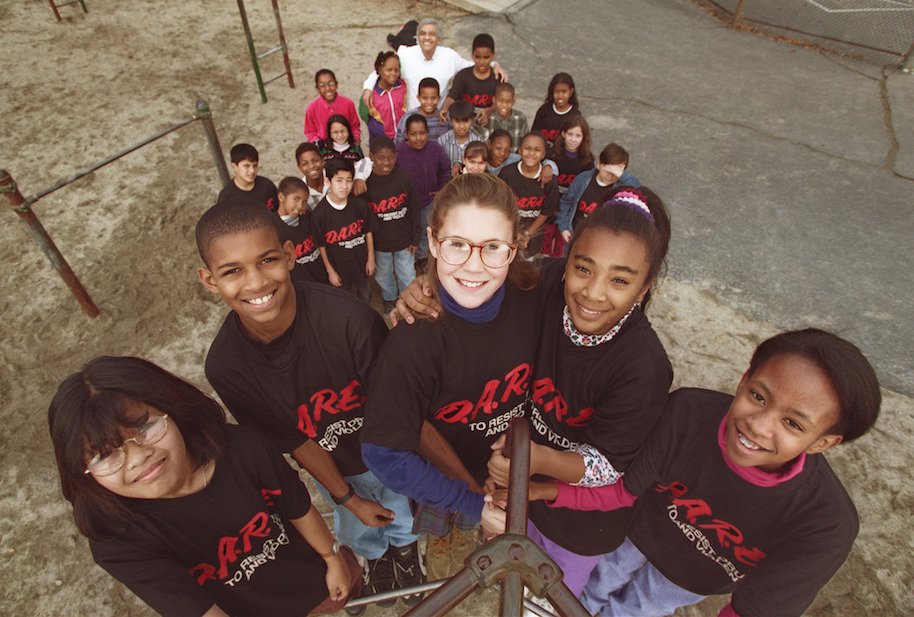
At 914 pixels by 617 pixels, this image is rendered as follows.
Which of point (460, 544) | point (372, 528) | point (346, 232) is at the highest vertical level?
point (346, 232)

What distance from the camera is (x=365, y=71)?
24.1ft

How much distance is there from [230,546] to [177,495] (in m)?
0.28

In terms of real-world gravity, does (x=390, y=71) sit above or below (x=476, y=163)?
above

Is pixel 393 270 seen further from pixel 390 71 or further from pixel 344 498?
pixel 344 498

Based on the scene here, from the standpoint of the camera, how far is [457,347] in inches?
63.8

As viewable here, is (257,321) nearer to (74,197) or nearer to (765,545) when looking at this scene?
(765,545)

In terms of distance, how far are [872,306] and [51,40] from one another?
37.7 feet

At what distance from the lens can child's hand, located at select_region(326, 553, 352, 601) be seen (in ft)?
6.69

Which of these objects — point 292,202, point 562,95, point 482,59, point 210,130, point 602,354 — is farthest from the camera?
point 482,59

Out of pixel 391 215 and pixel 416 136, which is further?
pixel 416 136

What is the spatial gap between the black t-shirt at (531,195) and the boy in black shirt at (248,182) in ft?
5.79

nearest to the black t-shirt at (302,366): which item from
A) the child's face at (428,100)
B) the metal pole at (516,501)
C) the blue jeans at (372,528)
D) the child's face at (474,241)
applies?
the child's face at (474,241)

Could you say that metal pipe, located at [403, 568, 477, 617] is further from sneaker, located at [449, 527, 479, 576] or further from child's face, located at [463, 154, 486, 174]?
child's face, located at [463, 154, 486, 174]

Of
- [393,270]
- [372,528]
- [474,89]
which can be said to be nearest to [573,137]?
[474,89]
